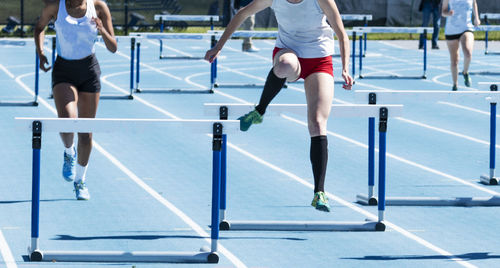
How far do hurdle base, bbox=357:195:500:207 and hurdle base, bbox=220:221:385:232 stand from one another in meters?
1.08

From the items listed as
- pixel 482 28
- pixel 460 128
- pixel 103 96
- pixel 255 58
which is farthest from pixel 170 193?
pixel 255 58

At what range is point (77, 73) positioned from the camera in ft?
28.6

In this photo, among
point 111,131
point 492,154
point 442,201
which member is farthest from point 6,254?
point 492,154

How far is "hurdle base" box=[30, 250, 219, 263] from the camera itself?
6965 mm

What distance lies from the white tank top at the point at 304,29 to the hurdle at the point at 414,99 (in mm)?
1264

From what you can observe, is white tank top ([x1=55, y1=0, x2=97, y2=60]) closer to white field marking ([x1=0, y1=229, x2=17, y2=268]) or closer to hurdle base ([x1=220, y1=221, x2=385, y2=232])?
white field marking ([x1=0, y1=229, x2=17, y2=268])

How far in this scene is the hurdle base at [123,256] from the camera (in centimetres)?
696

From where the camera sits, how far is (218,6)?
33156 mm

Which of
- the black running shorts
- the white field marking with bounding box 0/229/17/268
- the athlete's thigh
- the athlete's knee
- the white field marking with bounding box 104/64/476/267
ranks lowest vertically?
the white field marking with bounding box 0/229/17/268

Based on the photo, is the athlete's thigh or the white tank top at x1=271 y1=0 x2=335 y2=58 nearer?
the white tank top at x1=271 y1=0 x2=335 y2=58

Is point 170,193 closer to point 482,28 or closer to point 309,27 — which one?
point 309,27

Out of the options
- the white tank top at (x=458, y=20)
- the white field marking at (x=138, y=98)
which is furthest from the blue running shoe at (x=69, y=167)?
the white tank top at (x=458, y=20)

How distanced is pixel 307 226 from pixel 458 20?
29.7ft

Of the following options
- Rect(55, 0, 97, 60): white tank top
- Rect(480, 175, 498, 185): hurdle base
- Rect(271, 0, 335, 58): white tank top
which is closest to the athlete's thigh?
Rect(55, 0, 97, 60): white tank top
